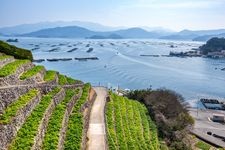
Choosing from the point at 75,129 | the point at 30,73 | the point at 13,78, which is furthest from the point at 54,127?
the point at 30,73

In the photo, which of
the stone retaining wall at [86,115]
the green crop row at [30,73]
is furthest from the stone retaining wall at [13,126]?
the green crop row at [30,73]

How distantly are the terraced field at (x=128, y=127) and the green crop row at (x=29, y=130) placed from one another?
6.24m

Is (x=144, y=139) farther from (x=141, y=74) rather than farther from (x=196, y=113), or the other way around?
(x=141, y=74)

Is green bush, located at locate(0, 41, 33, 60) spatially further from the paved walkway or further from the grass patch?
the grass patch

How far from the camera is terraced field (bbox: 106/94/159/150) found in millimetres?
27562

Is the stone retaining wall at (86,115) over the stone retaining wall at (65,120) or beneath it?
beneath

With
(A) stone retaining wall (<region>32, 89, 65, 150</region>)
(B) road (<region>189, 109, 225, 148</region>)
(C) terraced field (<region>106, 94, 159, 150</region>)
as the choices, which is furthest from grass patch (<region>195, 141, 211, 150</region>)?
(A) stone retaining wall (<region>32, 89, 65, 150</region>)

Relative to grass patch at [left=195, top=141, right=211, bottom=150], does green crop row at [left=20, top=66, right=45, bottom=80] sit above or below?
above

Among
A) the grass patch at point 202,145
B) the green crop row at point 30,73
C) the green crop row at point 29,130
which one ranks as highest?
the green crop row at point 30,73

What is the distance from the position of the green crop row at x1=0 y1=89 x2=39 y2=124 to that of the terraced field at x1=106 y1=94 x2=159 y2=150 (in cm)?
683

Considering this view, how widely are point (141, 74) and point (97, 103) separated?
286ft

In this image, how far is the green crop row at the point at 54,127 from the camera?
63.5 ft

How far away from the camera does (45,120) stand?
70.5 ft

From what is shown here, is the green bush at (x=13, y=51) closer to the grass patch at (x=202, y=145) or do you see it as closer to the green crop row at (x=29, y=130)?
the green crop row at (x=29, y=130)
